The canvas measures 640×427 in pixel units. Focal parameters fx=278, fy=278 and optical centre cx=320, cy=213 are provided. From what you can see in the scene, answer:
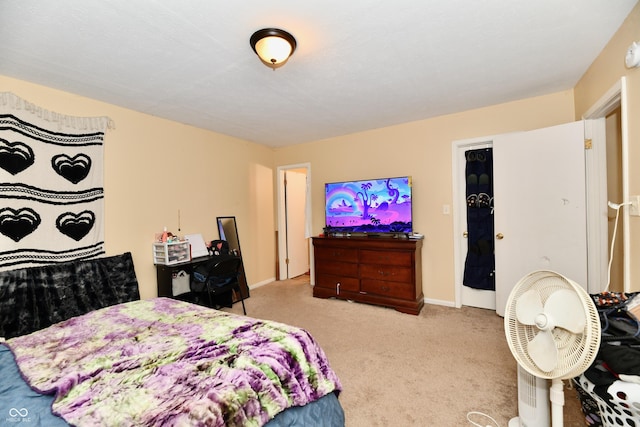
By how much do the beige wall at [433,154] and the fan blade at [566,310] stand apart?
2303 mm

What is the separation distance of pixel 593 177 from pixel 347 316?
2.68 m

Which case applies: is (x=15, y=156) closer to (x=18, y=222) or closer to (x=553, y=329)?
(x=18, y=222)

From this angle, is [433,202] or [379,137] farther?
[379,137]

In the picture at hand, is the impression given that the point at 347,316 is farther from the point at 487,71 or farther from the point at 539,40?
the point at 539,40

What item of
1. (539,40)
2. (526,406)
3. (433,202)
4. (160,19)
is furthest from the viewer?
(433,202)

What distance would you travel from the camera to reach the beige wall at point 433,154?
298 cm

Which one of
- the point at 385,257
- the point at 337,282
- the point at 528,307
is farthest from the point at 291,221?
the point at 528,307

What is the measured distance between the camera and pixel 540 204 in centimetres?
272

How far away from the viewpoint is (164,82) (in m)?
2.39

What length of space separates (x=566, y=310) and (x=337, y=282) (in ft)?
9.03

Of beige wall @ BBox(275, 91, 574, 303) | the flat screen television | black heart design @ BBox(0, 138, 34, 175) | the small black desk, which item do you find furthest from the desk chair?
beige wall @ BBox(275, 91, 574, 303)

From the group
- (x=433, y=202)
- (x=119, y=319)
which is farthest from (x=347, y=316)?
(x=119, y=319)

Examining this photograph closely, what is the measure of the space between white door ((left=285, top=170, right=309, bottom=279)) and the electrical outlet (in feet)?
13.5

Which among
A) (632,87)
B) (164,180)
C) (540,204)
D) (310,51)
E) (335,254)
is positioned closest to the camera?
(632,87)
